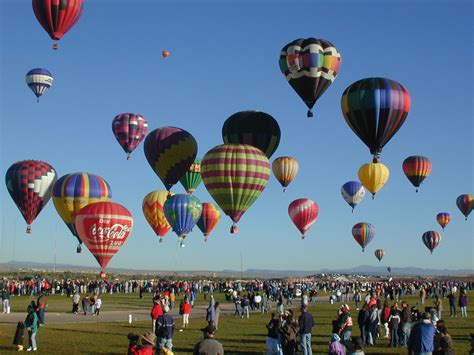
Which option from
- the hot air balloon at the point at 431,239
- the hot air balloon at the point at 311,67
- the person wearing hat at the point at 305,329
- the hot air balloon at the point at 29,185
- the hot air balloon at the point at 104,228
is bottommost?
the person wearing hat at the point at 305,329

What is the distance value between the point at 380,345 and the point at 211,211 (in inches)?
1530

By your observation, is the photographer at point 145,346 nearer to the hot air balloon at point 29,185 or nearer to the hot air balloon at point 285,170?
the hot air balloon at point 29,185

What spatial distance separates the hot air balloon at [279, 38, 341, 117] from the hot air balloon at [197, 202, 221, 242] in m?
21.4

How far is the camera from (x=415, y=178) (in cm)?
5788

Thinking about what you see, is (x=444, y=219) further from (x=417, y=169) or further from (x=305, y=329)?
(x=305, y=329)

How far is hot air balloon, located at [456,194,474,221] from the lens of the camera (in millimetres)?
Answer: 74625

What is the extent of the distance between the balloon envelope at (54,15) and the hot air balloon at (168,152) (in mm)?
10015

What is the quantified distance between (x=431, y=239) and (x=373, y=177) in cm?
2713

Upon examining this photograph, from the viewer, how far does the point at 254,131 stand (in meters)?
44.1

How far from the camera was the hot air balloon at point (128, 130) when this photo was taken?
167 ft

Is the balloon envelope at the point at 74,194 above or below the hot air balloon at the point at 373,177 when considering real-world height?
below

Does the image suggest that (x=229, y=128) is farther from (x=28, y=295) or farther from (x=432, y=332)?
(x=432, y=332)

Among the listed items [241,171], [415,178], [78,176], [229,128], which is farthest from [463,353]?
[415,178]

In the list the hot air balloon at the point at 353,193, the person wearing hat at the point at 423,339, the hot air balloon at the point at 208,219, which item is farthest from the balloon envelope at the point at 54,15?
the hot air balloon at the point at 353,193
